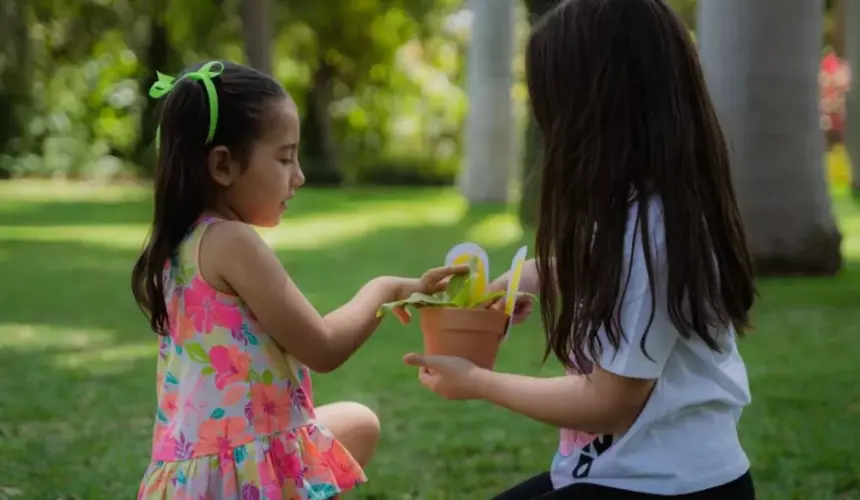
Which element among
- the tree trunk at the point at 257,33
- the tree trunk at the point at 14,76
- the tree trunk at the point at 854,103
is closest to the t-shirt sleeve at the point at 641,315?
the tree trunk at the point at 257,33

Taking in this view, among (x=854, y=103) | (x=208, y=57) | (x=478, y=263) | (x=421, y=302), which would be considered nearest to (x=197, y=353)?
(x=421, y=302)

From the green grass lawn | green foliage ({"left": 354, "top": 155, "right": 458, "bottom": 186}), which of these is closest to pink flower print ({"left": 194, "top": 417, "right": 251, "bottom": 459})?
the green grass lawn

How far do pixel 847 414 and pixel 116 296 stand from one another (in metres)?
6.50

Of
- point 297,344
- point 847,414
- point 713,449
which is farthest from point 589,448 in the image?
point 847,414

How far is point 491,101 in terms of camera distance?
865 inches

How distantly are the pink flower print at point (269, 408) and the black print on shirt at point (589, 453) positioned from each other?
0.71 m

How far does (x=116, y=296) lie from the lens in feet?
33.7

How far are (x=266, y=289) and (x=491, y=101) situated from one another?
19388 mm

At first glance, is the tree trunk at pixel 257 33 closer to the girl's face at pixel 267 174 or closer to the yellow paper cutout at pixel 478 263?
the girl's face at pixel 267 174

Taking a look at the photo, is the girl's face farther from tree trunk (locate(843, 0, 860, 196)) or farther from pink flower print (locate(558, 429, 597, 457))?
tree trunk (locate(843, 0, 860, 196))

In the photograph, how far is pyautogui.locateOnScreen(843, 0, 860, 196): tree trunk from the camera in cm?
2164

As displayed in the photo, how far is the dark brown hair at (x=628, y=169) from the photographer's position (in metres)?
2.41

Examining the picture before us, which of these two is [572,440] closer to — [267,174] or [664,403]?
[664,403]

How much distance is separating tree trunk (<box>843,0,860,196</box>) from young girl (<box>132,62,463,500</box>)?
1996 centimetres
